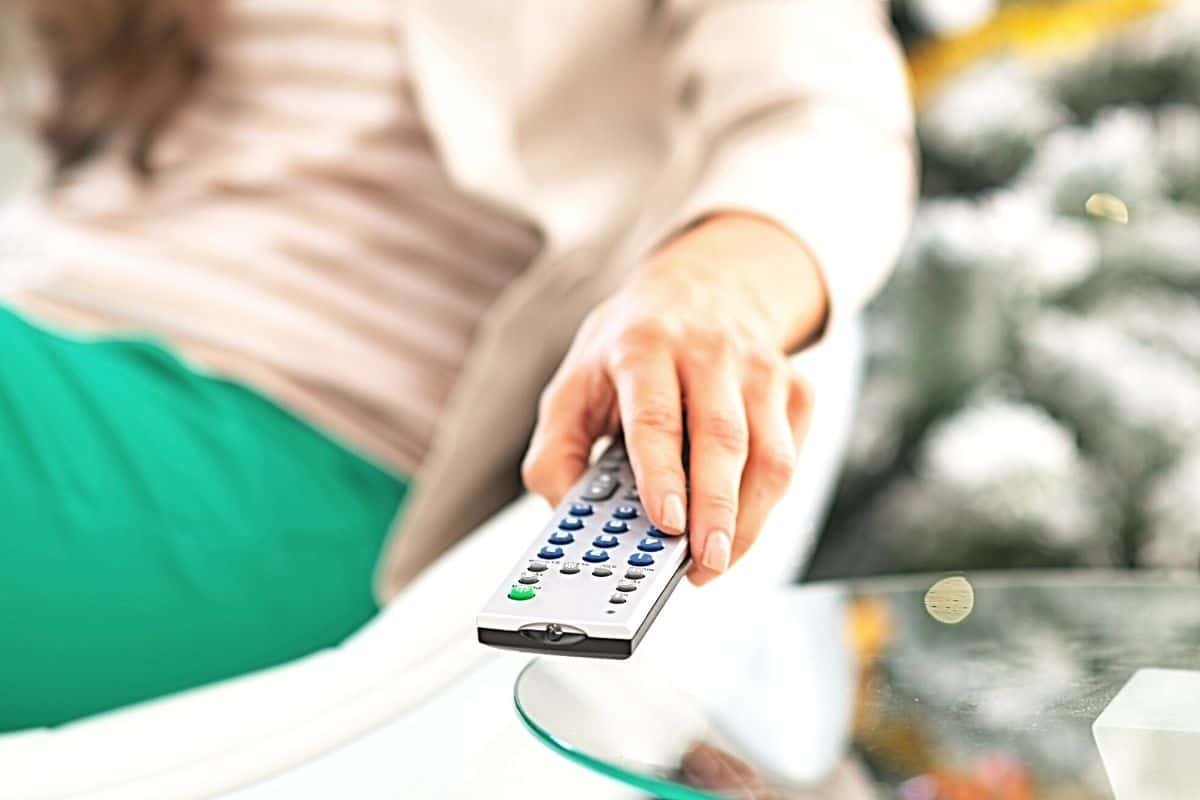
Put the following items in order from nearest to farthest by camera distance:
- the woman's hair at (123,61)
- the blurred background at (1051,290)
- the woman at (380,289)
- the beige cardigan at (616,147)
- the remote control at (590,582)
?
1. the remote control at (590,582)
2. the woman at (380,289)
3. the beige cardigan at (616,147)
4. the woman's hair at (123,61)
5. the blurred background at (1051,290)


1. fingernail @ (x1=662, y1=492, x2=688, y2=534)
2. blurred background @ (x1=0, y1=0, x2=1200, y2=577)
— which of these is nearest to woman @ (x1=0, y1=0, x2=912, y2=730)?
fingernail @ (x1=662, y1=492, x2=688, y2=534)

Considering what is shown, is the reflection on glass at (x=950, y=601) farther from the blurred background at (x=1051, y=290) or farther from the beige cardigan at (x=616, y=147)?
the blurred background at (x=1051, y=290)

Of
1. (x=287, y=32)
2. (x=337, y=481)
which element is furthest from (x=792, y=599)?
(x=287, y=32)

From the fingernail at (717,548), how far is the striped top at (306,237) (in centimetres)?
27

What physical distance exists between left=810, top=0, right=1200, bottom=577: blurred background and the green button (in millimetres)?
601

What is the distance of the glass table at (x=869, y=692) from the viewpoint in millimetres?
349

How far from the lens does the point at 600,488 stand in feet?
1.26

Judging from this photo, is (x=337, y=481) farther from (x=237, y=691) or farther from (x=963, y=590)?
(x=963, y=590)

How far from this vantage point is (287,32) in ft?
2.19

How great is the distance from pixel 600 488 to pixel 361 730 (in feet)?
0.39

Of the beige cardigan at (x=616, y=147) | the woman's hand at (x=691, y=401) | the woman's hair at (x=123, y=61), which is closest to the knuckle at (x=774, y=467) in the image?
the woman's hand at (x=691, y=401)

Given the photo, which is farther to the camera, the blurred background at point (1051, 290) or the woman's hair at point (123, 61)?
the blurred background at point (1051, 290)

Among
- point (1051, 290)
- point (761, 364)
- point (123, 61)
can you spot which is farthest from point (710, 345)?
point (1051, 290)

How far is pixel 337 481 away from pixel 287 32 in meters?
0.23
